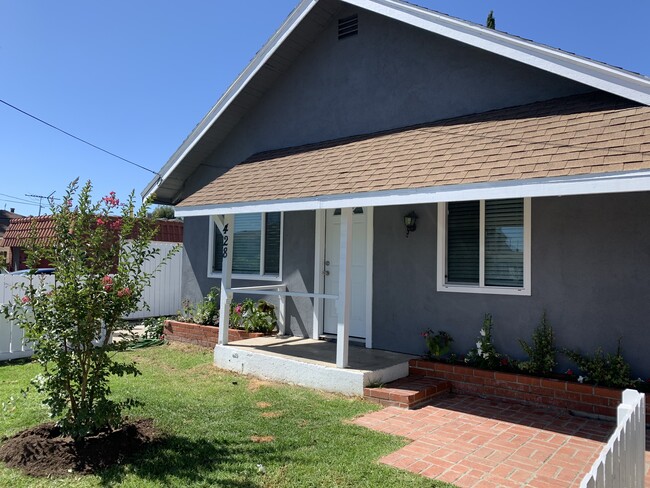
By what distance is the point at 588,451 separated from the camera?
4.49 m

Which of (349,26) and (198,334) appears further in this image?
(198,334)

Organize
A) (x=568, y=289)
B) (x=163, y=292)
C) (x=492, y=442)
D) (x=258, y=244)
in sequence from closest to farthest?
1. (x=492, y=442)
2. (x=568, y=289)
3. (x=258, y=244)
4. (x=163, y=292)

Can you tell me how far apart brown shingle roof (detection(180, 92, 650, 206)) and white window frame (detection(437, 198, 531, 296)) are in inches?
39.4

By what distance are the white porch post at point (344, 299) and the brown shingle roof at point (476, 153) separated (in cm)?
54

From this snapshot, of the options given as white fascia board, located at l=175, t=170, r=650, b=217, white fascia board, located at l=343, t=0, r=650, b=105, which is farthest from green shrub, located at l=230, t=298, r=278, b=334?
white fascia board, located at l=343, t=0, r=650, b=105

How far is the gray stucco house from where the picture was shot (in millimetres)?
5594

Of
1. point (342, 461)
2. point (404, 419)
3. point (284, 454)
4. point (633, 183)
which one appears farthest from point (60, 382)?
point (633, 183)

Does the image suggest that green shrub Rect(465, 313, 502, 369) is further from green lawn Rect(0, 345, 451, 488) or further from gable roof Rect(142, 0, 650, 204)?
gable roof Rect(142, 0, 650, 204)

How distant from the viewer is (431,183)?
5.70m

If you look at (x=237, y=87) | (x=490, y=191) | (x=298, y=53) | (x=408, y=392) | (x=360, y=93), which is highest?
(x=298, y=53)

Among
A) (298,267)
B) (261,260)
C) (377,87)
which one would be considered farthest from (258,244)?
(377,87)

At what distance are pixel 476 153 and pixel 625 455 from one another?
410cm

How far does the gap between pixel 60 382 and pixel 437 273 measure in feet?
16.8

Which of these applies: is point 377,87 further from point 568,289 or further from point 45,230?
point 45,230
